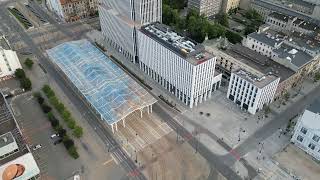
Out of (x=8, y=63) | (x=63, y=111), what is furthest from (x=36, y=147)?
(x=8, y=63)

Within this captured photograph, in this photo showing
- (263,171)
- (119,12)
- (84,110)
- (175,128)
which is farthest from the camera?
(119,12)

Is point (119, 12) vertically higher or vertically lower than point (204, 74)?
higher

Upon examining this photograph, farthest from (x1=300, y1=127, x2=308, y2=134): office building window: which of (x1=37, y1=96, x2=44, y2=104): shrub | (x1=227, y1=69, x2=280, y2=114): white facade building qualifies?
(x1=37, y1=96, x2=44, y2=104): shrub

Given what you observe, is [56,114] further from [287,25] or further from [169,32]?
[287,25]

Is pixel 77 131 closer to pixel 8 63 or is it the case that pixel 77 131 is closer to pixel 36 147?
pixel 36 147

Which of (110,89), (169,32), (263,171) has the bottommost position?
(263,171)

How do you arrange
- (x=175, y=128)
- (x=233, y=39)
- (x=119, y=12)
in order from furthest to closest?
1. (x=233, y=39)
2. (x=119, y=12)
3. (x=175, y=128)

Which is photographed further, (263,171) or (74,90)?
(74,90)

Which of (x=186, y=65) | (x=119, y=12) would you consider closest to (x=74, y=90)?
(x=119, y=12)
